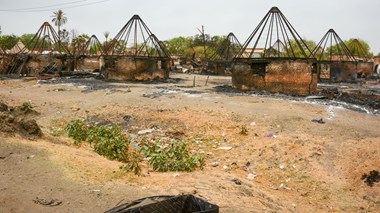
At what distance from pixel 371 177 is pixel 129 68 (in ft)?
52.9

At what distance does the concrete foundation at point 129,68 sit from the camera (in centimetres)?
2034

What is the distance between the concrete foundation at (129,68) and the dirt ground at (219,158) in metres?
7.96

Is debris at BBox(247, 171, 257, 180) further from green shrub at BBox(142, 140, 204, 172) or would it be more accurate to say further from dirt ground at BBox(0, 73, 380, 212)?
green shrub at BBox(142, 140, 204, 172)

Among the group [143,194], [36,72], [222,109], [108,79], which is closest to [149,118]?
[222,109]

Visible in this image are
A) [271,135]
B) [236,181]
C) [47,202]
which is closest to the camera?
[47,202]

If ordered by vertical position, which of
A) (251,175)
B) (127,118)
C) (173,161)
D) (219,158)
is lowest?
(251,175)

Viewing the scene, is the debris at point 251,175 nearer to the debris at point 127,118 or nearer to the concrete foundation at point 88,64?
the debris at point 127,118

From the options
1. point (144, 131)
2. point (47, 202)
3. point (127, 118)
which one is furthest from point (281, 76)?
point (47, 202)

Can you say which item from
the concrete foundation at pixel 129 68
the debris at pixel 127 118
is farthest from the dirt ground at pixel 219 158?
the concrete foundation at pixel 129 68

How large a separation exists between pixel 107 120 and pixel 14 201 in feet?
19.4

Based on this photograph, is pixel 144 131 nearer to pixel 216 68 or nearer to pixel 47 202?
pixel 47 202

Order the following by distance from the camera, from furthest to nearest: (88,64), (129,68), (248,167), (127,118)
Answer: (88,64)
(129,68)
(127,118)
(248,167)

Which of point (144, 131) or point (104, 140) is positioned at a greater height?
point (104, 140)

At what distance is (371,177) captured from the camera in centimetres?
640
